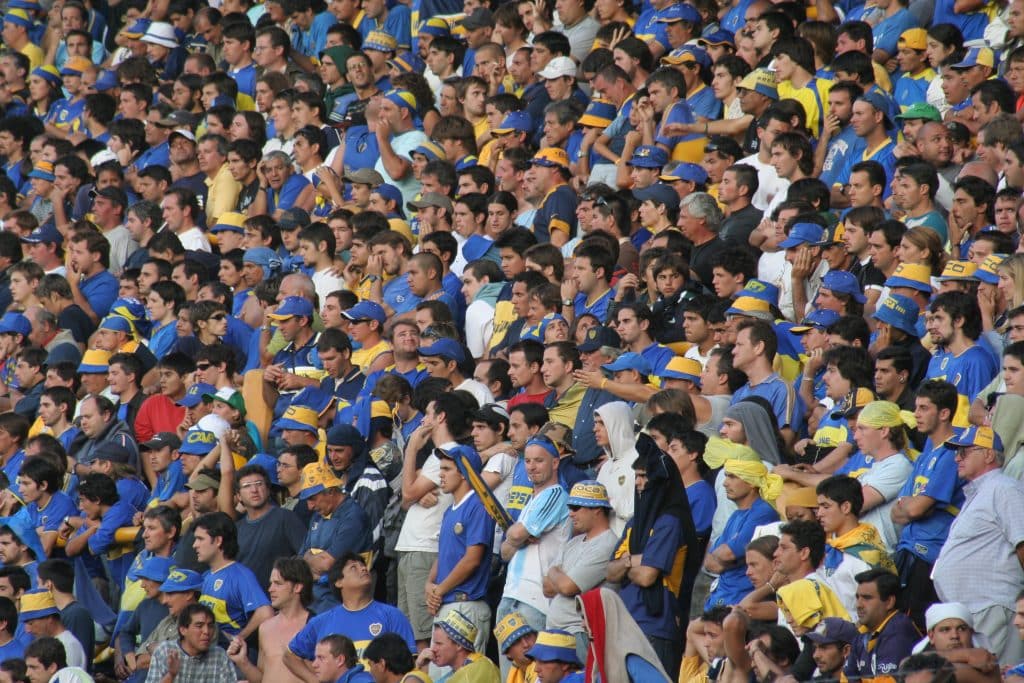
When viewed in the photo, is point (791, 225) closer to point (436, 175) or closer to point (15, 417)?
point (436, 175)

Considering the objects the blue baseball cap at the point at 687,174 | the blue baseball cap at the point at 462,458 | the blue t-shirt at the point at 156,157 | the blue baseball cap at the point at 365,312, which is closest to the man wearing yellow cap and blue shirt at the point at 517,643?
the blue baseball cap at the point at 462,458

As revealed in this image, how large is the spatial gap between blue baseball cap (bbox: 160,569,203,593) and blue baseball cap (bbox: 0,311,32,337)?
4.49 metres

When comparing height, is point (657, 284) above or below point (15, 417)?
above

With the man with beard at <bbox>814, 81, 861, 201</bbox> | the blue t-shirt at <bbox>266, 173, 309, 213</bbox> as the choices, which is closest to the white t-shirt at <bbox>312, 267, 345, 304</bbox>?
the blue t-shirt at <bbox>266, 173, 309, 213</bbox>

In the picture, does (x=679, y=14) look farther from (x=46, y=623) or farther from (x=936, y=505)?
(x=46, y=623)

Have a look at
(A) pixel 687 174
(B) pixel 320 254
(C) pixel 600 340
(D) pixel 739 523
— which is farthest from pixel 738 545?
(B) pixel 320 254

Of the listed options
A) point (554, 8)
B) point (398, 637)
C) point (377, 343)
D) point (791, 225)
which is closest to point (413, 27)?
point (554, 8)

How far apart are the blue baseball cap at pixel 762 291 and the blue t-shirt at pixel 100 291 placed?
6.04 m

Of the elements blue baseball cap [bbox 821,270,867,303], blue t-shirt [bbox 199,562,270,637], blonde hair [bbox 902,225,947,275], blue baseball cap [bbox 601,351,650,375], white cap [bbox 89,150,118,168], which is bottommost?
white cap [bbox 89,150,118,168]

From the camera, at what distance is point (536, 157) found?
1398 cm

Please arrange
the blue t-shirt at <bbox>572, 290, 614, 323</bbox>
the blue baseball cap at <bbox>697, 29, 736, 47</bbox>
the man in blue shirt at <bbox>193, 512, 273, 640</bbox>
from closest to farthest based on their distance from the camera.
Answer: the man in blue shirt at <bbox>193, 512, 273, 640</bbox>, the blue t-shirt at <bbox>572, 290, 614, 323</bbox>, the blue baseball cap at <bbox>697, 29, 736, 47</bbox>

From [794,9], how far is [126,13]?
29.1 feet

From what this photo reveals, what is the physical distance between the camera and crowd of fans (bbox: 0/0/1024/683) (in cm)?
933

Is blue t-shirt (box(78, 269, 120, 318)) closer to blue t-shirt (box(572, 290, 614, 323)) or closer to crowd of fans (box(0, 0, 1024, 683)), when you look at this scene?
crowd of fans (box(0, 0, 1024, 683))
